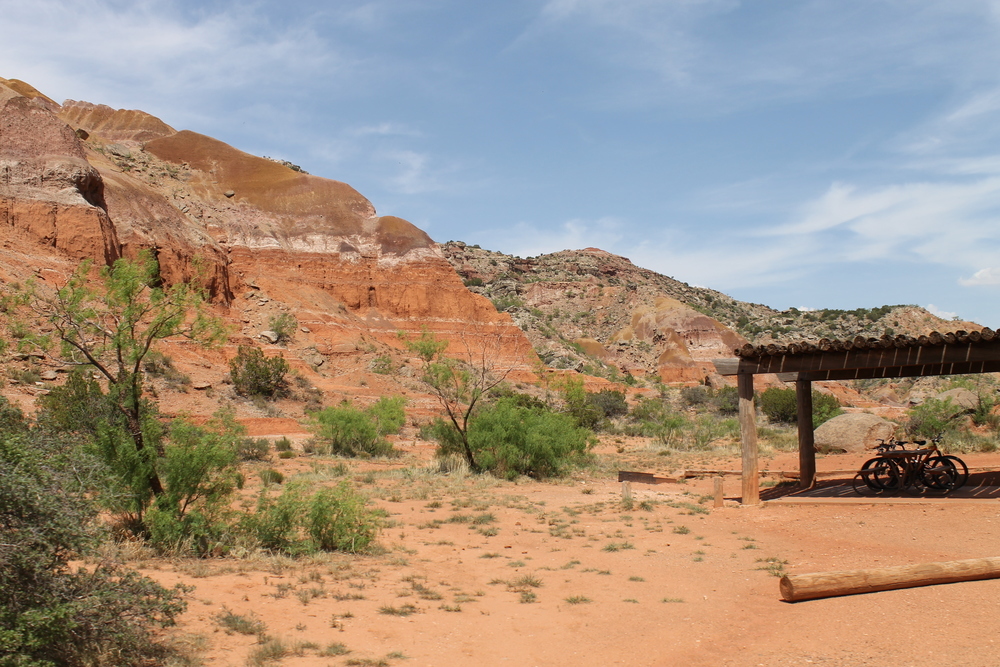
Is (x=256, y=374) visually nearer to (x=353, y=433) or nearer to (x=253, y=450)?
(x=353, y=433)

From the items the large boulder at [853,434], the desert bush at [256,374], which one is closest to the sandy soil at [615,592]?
the large boulder at [853,434]

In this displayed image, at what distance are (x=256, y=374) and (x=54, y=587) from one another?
95.0 ft

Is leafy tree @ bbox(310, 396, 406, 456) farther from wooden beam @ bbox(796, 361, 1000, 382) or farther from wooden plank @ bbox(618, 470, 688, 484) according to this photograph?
wooden beam @ bbox(796, 361, 1000, 382)

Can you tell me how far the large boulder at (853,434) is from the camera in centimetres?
2269

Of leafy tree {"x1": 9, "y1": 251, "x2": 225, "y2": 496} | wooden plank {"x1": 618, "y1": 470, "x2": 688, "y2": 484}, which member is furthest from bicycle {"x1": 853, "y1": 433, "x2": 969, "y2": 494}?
leafy tree {"x1": 9, "y1": 251, "x2": 225, "y2": 496}

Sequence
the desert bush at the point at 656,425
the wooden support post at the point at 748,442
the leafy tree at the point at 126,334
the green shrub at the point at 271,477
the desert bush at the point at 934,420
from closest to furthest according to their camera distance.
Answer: the leafy tree at the point at 126,334
the wooden support post at the point at 748,442
the green shrub at the point at 271,477
the desert bush at the point at 934,420
the desert bush at the point at 656,425

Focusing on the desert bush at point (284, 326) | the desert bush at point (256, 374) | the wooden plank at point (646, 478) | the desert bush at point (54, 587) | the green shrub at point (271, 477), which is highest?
the desert bush at point (284, 326)

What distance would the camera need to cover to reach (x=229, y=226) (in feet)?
165

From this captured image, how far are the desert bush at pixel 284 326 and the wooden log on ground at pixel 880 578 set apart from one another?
39136 millimetres

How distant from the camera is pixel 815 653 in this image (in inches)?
229

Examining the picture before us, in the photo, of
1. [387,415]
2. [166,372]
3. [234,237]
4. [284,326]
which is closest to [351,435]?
[387,415]

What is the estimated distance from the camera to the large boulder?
74.4ft

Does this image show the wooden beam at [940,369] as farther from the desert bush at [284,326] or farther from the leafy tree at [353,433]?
the desert bush at [284,326]

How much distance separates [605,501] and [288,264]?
40278 mm
